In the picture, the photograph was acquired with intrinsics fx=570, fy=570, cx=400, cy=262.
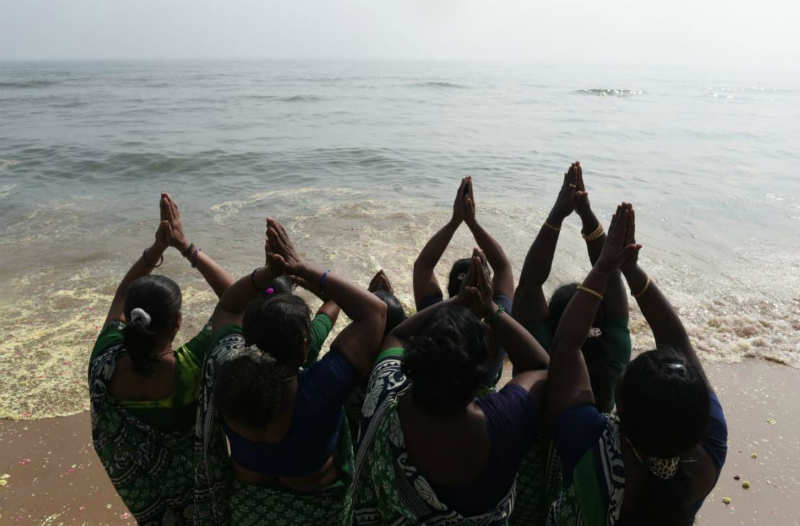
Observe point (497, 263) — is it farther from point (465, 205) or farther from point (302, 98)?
point (302, 98)

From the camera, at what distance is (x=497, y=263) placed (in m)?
2.75

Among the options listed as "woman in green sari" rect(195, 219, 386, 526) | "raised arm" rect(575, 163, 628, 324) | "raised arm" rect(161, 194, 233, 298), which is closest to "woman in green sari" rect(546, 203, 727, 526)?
"raised arm" rect(575, 163, 628, 324)

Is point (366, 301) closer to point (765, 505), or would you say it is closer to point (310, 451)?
point (310, 451)

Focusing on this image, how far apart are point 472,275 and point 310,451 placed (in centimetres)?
76

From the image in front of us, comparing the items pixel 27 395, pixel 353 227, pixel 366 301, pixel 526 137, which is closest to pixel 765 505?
pixel 366 301

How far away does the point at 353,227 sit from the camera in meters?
8.64

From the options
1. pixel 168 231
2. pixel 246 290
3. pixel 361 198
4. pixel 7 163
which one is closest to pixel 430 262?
pixel 246 290

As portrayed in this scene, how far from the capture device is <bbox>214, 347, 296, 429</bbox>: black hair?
163cm

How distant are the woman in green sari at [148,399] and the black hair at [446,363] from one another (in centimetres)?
97

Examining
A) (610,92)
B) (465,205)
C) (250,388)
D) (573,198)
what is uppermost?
(610,92)

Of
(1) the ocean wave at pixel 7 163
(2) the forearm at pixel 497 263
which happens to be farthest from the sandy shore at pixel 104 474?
(1) the ocean wave at pixel 7 163

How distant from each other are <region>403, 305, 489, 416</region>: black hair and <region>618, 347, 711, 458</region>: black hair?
379mm

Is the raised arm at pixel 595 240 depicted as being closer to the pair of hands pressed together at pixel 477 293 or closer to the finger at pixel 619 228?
the finger at pixel 619 228

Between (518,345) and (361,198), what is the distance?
29.7 ft
